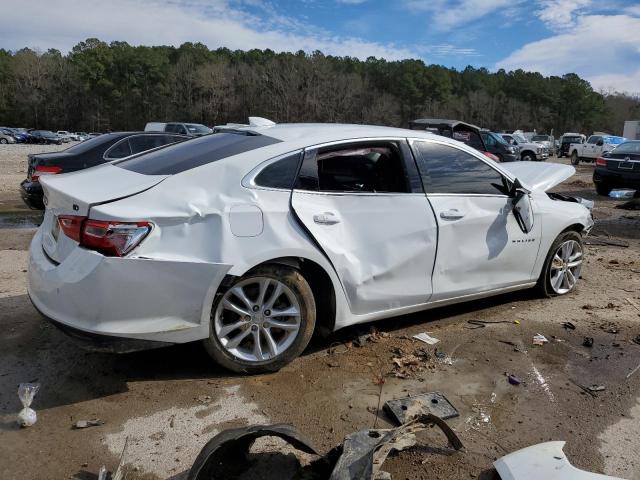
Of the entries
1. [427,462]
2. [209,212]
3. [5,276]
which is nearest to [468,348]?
[427,462]

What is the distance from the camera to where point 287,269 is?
3.51 meters

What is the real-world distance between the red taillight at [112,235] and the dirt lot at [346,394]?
0.95 m

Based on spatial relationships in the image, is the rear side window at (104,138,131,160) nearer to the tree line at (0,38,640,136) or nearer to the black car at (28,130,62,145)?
the black car at (28,130,62,145)

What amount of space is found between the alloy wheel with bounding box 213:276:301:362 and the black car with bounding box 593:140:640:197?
1258 cm

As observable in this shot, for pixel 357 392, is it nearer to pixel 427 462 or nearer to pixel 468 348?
pixel 427 462

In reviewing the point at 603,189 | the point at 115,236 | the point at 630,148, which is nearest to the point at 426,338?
the point at 115,236

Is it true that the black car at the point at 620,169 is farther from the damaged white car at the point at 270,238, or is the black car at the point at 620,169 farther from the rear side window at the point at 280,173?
the rear side window at the point at 280,173

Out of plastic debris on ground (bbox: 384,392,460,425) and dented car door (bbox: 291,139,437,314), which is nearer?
plastic debris on ground (bbox: 384,392,460,425)

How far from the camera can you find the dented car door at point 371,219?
12.0 feet

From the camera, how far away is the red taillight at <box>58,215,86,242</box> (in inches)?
124

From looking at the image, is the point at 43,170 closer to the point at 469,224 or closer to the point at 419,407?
the point at 469,224

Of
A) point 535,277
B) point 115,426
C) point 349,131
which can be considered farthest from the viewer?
point 535,277

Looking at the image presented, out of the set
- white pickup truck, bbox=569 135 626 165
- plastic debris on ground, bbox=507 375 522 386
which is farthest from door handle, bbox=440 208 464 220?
white pickup truck, bbox=569 135 626 165

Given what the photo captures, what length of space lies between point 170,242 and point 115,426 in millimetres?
1052
